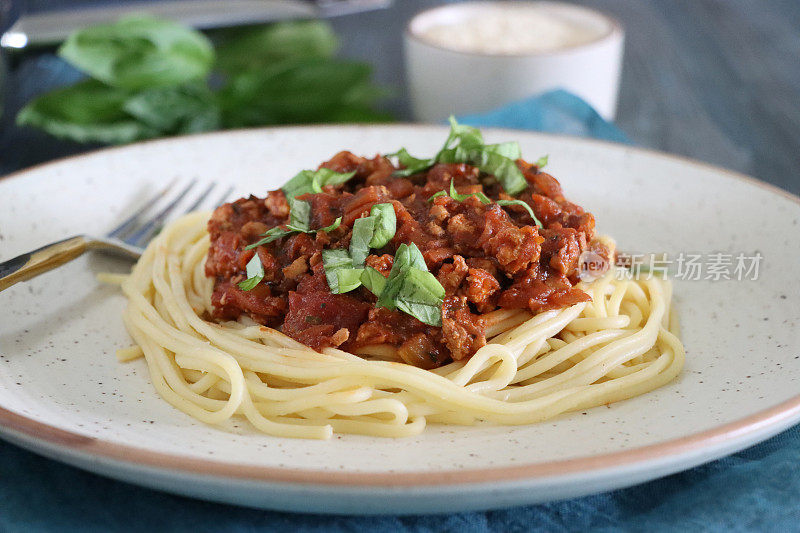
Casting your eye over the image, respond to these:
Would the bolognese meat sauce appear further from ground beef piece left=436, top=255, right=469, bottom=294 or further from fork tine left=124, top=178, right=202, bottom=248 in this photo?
fork tine left=124, top=178, right=202, bottom=248

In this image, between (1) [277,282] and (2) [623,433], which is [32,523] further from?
(2) [623,433]

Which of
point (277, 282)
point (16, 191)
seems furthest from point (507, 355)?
point (16, 191)

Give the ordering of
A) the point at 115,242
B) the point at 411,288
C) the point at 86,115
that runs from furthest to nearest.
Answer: the point at 86,115
the point at 115,242
the point at 411,288

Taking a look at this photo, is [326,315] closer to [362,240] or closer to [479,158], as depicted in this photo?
[362,240]

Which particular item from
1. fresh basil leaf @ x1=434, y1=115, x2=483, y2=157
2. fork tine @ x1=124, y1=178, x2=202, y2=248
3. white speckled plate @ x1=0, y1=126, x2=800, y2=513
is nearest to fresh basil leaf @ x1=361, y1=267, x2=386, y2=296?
white speckled plate @ x1=0, y1=126, x2=800, y2=513

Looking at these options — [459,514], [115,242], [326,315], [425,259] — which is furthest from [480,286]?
[115,242]
